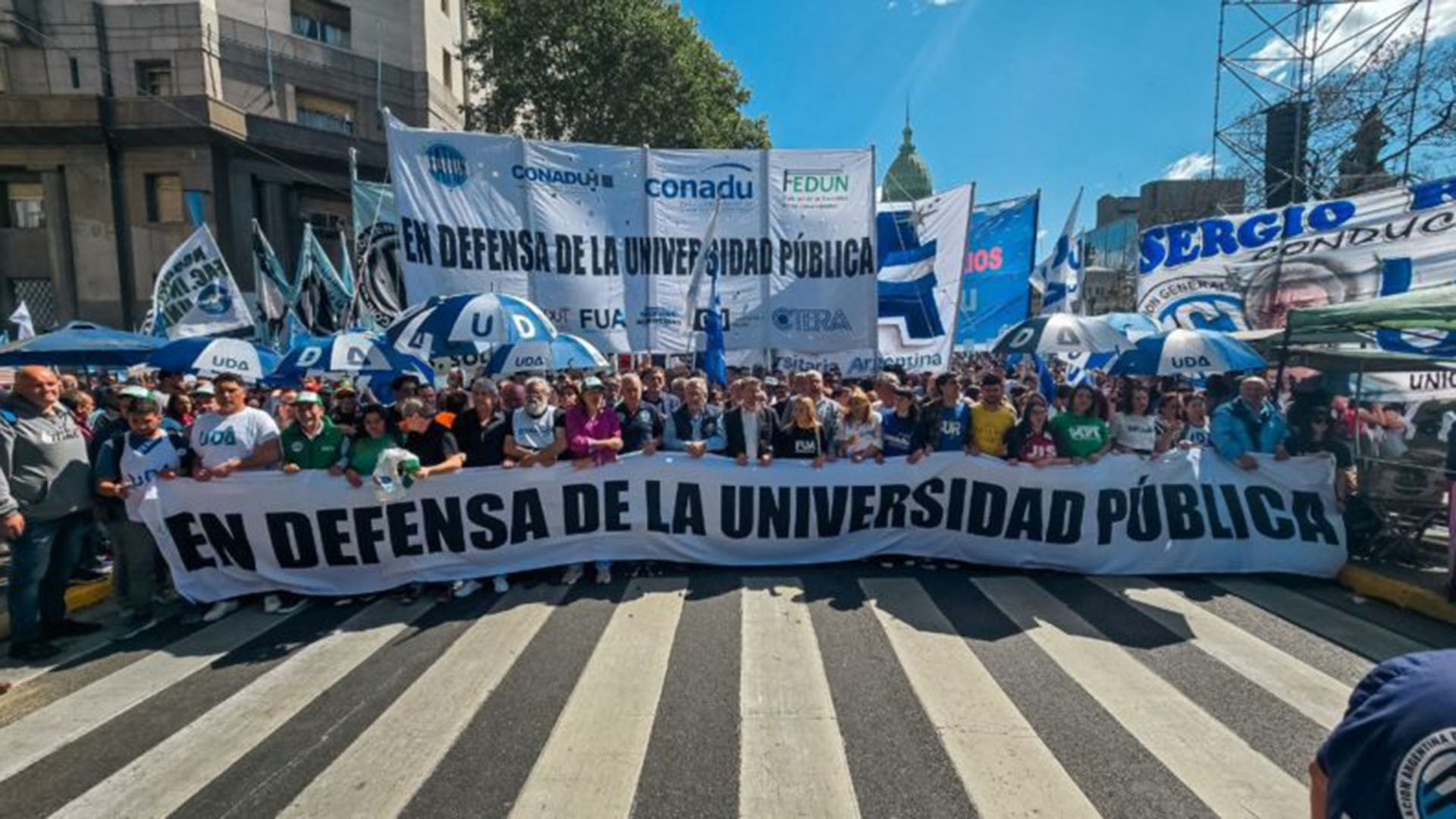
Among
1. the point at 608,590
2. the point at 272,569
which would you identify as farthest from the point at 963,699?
the point at 272,569

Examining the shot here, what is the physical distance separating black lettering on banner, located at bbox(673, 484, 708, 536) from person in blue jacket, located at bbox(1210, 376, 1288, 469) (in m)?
4.90

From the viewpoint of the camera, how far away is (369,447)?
5.57m

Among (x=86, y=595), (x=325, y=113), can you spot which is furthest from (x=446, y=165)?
(x=325, y=113)

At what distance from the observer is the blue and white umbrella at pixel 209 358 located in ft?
23.3

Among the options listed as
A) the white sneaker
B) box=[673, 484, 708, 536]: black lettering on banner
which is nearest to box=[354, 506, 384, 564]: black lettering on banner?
the white sneaker

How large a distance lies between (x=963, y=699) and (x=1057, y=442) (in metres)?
3.37

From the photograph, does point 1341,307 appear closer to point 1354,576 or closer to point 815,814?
point 1354,576

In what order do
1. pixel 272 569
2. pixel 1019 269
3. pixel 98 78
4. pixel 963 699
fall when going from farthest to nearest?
pixel 98 78 → pixel 1019 269 → pixel 272 569 → pixel 963 699

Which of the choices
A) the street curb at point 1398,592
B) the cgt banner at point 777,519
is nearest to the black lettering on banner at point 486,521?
the cgt banner at point 777,519

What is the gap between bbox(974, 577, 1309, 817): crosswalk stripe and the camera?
290 cm

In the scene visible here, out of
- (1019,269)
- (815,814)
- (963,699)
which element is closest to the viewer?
(815,814)

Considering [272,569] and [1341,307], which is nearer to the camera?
[272,569]

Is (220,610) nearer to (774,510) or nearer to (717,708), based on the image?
(717,708)

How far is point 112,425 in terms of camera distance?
559cm
